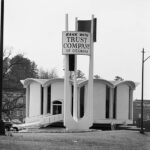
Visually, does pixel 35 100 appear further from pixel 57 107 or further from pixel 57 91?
pixel 57 91

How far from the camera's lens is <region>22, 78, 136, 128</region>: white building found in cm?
7375

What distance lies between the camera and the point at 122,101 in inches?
2982

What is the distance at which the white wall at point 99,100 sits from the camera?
7381 cm

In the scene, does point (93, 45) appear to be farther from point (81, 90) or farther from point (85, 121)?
point (81, 90)

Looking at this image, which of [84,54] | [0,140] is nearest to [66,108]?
[84,54]

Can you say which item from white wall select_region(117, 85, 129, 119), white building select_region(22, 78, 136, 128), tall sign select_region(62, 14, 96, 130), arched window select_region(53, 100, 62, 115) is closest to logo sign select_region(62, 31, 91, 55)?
tall sign select_region(62, 14, 96, 130)

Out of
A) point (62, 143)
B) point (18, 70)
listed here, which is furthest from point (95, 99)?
point (62, 143)

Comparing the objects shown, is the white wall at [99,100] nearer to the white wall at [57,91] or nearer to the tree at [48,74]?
the white wall at [57,91]

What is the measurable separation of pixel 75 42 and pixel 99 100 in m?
23.5

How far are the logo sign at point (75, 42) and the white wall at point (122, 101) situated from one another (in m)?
24.4

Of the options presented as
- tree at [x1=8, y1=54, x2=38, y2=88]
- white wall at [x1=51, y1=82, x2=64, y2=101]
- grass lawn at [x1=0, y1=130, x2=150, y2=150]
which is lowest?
grass lawn at [x1=0, y1=130, x2=150, y2=150]

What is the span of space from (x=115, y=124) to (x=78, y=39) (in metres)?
24.7

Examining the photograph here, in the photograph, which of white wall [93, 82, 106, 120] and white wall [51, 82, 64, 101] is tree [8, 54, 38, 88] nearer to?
white wall [51, 82, 64, 101]

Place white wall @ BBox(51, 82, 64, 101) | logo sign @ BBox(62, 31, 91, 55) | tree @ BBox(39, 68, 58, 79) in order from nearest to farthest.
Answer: logo sign @ BBox(62, 31, 91, 55) < white wall @ BBox(51, 82, 64, 101) < tree @ BBox(39, 68, 58, 79)
